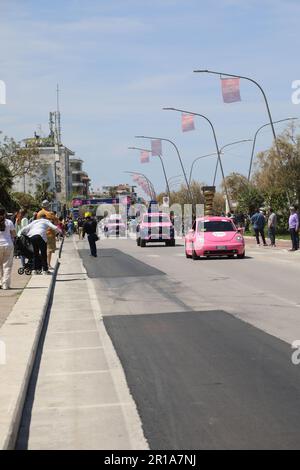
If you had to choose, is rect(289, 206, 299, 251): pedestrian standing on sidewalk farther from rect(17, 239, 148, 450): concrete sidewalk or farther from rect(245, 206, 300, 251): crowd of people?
rect(17, 239, 148, 450): concrete sidewalk

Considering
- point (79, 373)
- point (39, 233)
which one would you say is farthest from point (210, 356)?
point (39, 233)

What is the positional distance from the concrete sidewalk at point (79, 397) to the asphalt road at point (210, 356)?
16cm

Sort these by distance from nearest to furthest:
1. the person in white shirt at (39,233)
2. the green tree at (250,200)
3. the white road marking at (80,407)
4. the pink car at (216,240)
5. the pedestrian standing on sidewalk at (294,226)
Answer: the white road marking at (80,407), the person in white shirt at (39,233), the pink car at (216,240), the pedestrian standing on sidewalk at (294,226), the green tree at (250,200)

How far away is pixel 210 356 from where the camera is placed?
364 inches

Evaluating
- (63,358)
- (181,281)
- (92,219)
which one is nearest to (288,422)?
(63,358)

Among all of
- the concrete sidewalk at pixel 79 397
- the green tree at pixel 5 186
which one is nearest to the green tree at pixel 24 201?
the green tree at pixel 5 186

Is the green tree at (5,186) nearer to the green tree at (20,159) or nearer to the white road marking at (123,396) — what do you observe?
the green tree at (20,159)

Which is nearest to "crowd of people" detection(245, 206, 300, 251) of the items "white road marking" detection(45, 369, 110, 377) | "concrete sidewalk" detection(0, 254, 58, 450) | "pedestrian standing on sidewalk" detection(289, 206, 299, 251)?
"pedestrian standing on sidewalk" detection(289, 206, 299, 251)

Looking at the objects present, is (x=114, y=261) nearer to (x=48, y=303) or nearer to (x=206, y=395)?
(x=48, y=303)

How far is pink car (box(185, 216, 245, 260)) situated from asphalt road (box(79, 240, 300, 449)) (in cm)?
805

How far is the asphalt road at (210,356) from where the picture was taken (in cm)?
624

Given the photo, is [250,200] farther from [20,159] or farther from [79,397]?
[79,397]

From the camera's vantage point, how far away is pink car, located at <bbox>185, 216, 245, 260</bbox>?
2770 cm

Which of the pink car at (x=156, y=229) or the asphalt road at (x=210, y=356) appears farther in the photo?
the pink car at (x=156, y=229)
